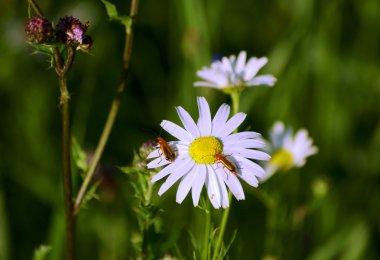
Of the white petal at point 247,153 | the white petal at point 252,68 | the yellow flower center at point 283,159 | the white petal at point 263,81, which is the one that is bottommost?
the white petal at point 247,153

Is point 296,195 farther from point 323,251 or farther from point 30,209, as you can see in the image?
point 30,209

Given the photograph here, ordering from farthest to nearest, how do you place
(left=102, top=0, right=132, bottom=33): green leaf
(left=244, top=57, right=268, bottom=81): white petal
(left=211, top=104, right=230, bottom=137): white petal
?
(left=244, top=57, right=268, bottom=81): white petal < (left=102, top=0, right=132, bottom=33): green leaf < (left=211, top=104, right=230, bottom=137): white petal

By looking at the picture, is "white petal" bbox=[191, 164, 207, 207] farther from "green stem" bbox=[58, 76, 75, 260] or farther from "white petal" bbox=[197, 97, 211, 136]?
"green stem" bbox=[58, 76, 75, 260]

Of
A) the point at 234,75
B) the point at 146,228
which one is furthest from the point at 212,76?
the point at 146,228

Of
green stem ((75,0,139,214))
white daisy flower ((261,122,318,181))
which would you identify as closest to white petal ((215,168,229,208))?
green stem ((75,0,139,214))

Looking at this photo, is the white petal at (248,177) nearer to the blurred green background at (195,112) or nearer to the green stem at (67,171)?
the green stem at (67,171)

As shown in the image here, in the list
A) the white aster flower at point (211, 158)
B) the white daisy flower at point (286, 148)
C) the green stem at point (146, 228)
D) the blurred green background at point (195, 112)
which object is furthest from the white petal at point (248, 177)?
the white daisy flower at point (286, 148)

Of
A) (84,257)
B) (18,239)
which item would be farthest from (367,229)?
(18,239)
